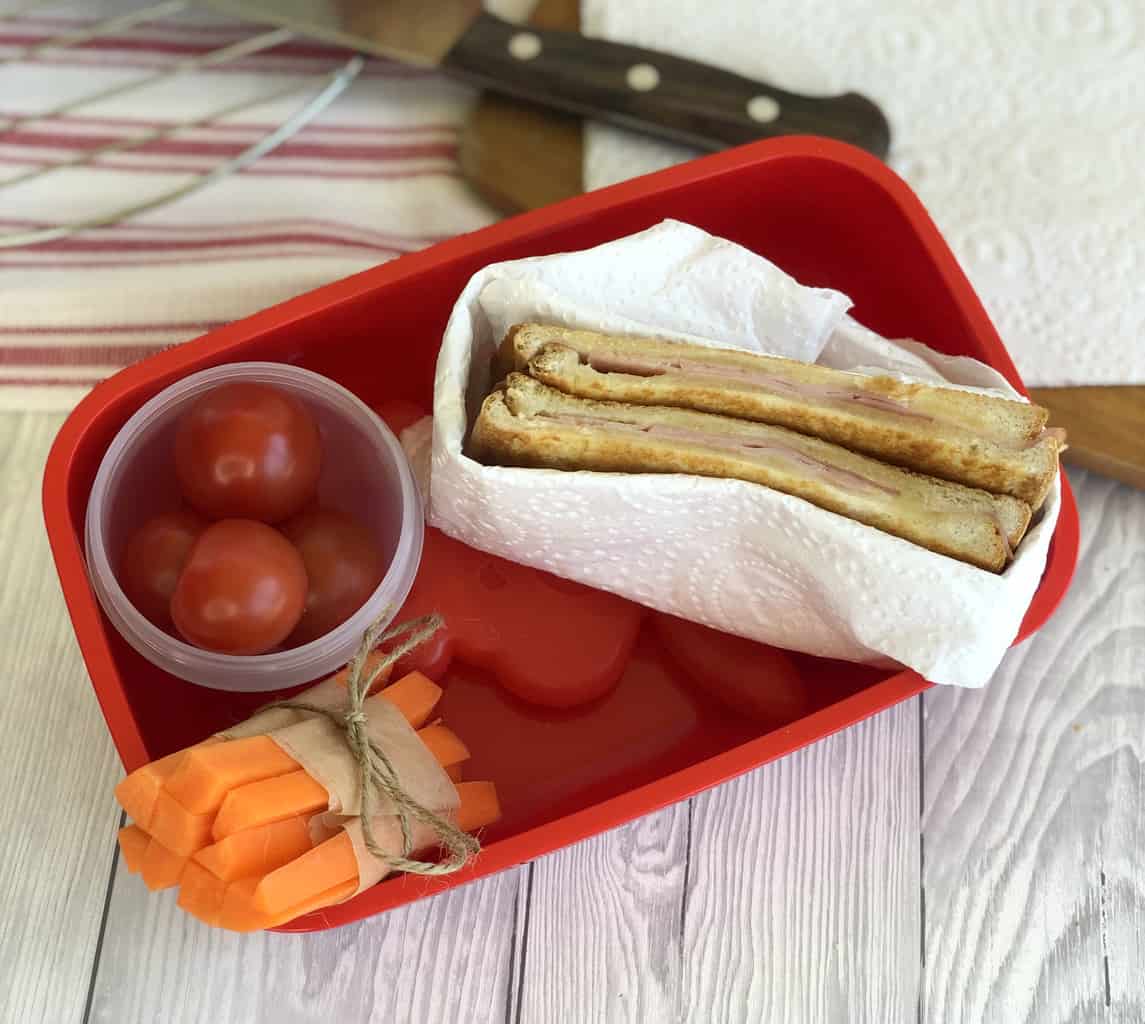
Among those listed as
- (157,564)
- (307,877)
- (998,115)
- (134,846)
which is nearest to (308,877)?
(307,877)

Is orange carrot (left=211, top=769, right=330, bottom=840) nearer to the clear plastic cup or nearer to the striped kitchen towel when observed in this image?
the clear plastic cup

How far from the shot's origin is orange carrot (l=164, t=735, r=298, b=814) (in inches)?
23.9

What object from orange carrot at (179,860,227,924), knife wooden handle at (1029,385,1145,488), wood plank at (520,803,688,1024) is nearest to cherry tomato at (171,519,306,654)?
orange carrot at (179,860,227,924)

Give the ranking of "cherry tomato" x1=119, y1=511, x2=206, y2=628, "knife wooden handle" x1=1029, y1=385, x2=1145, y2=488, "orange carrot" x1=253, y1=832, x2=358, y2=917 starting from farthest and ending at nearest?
"knife wooden handle" x1=1029, y1=385, x2=1145, y2=488 → "cherry tomato" x1=119, y1=511, x2=206, y2=628 → "orange carrot" x1=253, y1=832, x2=358, y2=917

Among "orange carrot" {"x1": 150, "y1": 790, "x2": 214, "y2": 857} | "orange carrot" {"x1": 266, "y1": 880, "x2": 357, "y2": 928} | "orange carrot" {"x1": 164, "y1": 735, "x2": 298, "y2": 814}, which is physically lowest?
"orange carrot" {"x1": 266, "y1": 880, "x2": 357, "y2": 928}

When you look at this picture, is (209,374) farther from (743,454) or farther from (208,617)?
(743,454)

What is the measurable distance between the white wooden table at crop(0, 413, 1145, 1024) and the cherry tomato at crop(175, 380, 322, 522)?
205 mm

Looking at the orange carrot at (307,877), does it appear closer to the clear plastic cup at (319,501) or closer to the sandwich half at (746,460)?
the clear plastic cup at (319,501)

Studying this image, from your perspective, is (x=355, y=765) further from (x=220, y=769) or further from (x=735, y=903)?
(x=735, y=903)

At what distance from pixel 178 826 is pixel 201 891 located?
39 millimetres

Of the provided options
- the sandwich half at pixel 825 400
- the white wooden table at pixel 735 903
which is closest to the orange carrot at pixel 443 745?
the white wooden table at pixel 735 903

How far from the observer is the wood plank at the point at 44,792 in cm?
75

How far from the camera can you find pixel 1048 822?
0.80 metres

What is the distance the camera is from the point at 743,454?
0.68 metres
